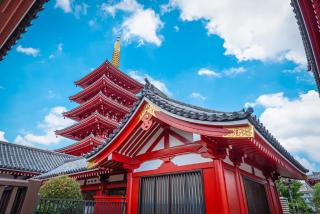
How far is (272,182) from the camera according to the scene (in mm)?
10148

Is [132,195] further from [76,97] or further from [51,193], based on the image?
[76,97]

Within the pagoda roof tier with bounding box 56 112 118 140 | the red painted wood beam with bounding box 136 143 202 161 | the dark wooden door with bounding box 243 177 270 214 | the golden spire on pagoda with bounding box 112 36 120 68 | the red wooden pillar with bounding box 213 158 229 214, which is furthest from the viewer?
the golden spire on pagoda with bounding box 112 36 120 68

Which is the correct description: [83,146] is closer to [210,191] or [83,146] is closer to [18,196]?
[210,191]

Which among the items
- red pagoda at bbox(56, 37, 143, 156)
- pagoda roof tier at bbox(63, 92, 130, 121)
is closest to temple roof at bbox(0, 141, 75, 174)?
red pagoda at bbox(56, 37, 143, 156)

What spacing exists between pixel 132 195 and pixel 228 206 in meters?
3.23

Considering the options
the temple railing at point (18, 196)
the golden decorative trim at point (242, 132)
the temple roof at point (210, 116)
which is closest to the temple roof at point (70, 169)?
the temple roof at point (210, 116)

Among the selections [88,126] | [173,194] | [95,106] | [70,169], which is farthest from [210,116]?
[95,106]

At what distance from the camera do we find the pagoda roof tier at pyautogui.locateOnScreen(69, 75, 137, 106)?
78.8 ft

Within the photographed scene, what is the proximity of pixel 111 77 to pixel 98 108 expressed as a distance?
468 cm

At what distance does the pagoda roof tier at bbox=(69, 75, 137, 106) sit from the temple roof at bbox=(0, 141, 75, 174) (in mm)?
7748

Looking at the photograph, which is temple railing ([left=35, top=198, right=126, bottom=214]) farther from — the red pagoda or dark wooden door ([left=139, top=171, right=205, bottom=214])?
the red pagoda

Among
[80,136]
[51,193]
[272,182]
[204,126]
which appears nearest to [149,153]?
[204,126]

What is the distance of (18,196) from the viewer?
2.60 metres

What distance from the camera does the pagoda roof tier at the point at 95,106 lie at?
22812 millimetres
